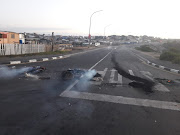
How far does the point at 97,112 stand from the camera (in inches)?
191

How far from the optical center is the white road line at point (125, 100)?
5680 millimetres

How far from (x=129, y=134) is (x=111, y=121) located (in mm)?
693

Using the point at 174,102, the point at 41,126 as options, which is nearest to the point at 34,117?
the point at 41,126

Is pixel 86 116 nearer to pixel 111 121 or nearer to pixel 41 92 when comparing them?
pixel 111 121

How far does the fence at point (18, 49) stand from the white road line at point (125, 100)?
1861 cm

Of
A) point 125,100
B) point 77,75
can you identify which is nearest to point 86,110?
point 125,100

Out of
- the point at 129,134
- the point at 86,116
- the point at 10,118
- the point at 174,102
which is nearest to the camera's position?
the point at 129,134

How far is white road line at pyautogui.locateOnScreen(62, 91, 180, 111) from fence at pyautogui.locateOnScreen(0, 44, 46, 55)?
61.0 ft

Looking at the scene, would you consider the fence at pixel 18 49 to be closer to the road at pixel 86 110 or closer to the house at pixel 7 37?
the house at pixel 7 37

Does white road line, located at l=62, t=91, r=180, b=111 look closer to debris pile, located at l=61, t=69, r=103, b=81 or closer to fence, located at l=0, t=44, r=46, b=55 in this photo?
debris pile, located at l=61, t=69, r=103, b=81

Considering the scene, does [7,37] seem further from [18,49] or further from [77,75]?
[77,75]

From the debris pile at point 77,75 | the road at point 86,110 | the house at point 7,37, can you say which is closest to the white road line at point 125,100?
the road at point 86,110

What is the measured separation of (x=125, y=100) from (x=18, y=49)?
22.4 m

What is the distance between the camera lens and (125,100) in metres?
6.09
